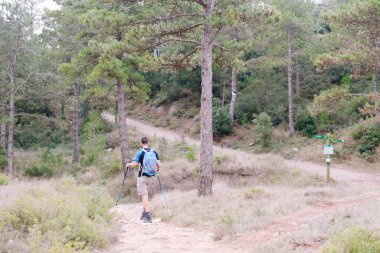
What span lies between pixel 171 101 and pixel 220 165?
1968 centimetres

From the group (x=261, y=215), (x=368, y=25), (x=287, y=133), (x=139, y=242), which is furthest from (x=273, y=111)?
(x=139, y=242)

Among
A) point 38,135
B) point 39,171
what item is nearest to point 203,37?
point 39,171

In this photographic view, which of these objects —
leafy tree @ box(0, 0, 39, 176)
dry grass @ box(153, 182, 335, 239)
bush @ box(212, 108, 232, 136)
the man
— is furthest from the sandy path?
bush @ box(212, 108, 232, 136)

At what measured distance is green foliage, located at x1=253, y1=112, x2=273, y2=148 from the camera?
79.5 feet

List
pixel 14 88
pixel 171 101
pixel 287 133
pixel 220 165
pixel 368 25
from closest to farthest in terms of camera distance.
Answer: pixel 368 25
pixel 220 165
pixel 14 88
pixel 287 133
pixel 171 101

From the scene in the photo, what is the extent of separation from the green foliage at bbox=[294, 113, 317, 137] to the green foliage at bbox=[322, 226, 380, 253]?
21.3m

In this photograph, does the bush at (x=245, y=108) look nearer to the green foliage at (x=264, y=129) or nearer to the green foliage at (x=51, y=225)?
the green foliage at (x=264, y=129)

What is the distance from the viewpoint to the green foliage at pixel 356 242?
15.6 feet

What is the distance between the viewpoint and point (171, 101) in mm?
37812

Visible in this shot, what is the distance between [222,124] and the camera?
95.2ft

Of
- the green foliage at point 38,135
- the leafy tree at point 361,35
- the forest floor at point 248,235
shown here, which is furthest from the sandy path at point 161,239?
the green foliage at point 38,135

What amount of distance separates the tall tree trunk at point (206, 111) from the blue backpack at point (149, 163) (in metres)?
2.65

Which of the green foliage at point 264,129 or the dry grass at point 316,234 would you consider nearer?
the dry grass at point 316,234

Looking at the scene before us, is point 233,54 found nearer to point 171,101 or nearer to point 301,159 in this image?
point 301,159
